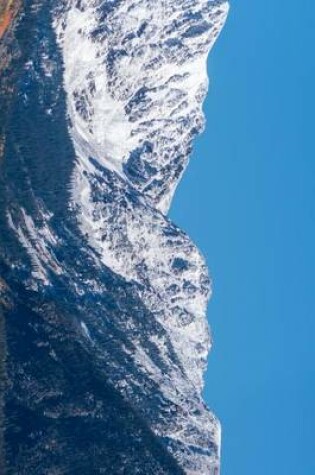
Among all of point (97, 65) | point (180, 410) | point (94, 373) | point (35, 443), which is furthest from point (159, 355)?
point (97, 65)

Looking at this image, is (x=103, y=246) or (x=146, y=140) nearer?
(x=103, y=246)

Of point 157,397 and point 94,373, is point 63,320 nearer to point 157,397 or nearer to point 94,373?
point 94,373

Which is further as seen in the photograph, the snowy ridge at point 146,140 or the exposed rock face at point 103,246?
the snowy ridge at point 146,140

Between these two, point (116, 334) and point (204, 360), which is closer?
point (116, 334)

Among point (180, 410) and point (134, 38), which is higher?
point (134, 38)

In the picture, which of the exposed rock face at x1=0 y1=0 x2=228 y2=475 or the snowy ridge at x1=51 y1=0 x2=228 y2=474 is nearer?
the exposed rock face at x1=0 y1=0 x2=228 y2=475

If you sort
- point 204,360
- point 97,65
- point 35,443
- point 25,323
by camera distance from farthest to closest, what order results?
point 204,360, point 97,65, point 25,323, point 35,443

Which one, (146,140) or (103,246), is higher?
(146,140)

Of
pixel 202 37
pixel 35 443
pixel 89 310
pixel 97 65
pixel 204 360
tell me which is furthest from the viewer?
pixel 202 37
